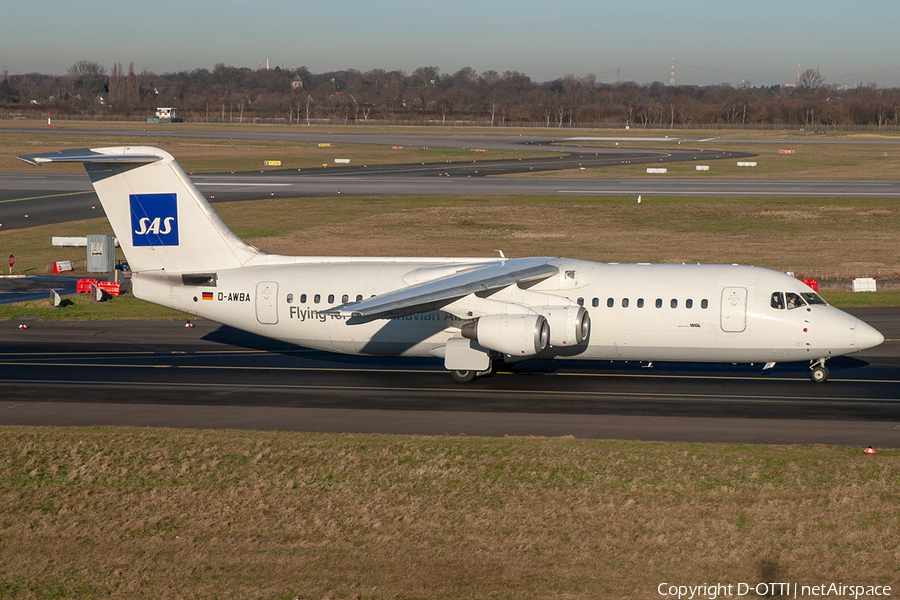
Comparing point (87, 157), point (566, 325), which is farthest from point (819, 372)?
point (87, 157)

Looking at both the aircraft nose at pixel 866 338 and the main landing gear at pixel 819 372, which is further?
the main landing gear at pixel 819 372

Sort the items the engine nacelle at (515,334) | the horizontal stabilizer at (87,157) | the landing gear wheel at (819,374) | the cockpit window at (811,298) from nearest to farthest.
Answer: the engine nacelle at (515,334), the horizontal stabilizer at (87,157), the cockpit window at (811,298), the landing gear wheel at (819,374)

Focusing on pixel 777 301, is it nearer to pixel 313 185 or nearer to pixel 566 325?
pixel 566 325

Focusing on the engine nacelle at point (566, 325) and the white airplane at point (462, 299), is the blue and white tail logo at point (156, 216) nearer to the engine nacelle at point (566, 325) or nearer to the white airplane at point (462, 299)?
the white airplane at point (462, 299)

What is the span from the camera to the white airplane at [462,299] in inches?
1022

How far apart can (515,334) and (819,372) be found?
9.12 m

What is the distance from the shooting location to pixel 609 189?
7856 centimetres

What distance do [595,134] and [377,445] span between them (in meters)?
161

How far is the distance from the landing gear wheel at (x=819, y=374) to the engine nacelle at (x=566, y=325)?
22.7ft

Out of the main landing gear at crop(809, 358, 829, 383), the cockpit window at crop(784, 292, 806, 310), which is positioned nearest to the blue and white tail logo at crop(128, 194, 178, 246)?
the cockpit window at crop(784, 292, 806, 310)

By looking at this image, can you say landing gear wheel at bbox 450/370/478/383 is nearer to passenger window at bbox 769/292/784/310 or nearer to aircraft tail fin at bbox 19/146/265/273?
aircraft tail fin at bbox 19/146/265/273

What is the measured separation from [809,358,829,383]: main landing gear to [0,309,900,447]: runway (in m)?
0.33

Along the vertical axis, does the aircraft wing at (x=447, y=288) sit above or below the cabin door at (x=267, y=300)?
above

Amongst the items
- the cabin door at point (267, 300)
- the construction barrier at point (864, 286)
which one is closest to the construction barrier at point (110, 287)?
the cabin door at point (267, 300)
